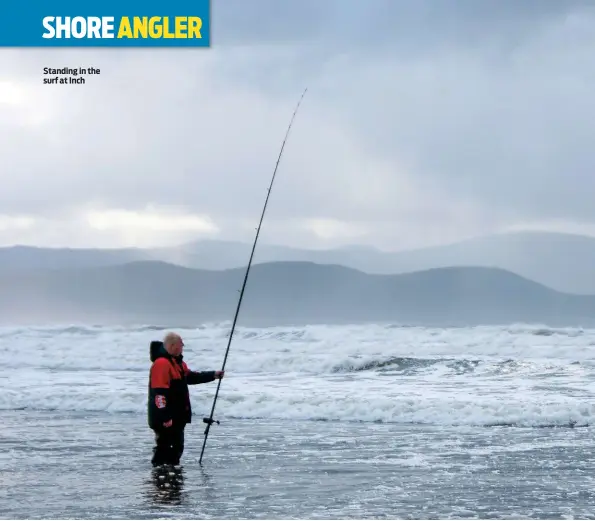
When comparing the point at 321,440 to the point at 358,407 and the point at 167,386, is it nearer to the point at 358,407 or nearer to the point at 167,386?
the point at 358,407

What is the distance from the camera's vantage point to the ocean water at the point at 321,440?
22.9ft

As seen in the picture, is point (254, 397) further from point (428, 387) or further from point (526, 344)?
point (526, 344)

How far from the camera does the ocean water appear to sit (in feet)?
22.9

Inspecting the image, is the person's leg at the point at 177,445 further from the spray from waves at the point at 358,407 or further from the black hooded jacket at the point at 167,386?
the spray from waves at the point at 358,407

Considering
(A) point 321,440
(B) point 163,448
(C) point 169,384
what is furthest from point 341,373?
(C) point 169,384

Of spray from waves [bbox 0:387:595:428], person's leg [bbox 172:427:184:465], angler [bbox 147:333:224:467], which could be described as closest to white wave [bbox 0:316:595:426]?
spray from waves [bbox 0:387:595:428]

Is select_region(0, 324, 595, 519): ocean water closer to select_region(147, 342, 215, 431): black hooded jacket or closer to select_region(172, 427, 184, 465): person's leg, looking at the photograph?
select_region(172, 427, 184, 465): person's leg

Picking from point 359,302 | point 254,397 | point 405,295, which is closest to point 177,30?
point 254,397

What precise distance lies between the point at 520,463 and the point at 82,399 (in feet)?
24.9

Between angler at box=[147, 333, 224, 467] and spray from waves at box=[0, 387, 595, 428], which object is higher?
angler at box=[147, 333, 224, 467]

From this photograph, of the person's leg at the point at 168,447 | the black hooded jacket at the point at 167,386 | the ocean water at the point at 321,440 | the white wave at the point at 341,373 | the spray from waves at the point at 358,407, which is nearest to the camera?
the ocean water at the point at 321,440

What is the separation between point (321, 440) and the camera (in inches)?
405

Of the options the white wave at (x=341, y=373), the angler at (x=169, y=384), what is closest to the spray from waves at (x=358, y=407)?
the white wave at (x=341, y=373)

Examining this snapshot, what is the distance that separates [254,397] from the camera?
44.8 feet
